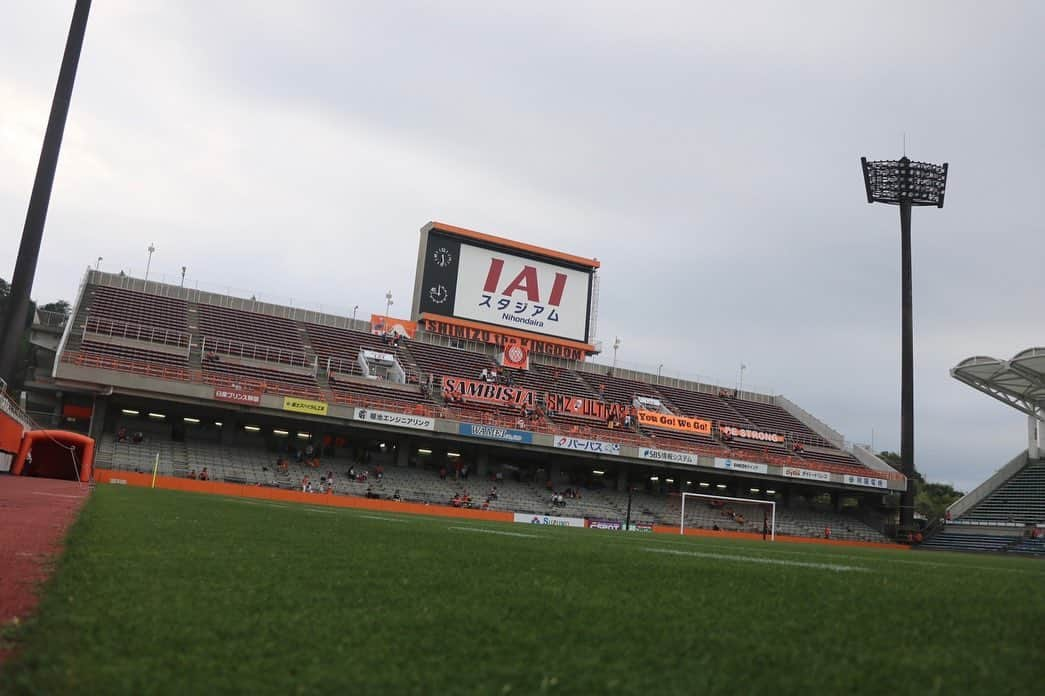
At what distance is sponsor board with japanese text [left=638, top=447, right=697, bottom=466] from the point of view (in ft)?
141

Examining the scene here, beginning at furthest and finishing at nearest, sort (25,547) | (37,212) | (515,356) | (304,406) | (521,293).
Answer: (521,293) → (515,356) → (304,406) → (37,212) → (25,547)

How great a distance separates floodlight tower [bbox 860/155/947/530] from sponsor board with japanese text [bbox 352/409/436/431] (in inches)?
1047

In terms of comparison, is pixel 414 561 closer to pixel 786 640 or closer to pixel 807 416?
pixel 786 640

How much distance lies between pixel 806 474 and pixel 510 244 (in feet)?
71.4

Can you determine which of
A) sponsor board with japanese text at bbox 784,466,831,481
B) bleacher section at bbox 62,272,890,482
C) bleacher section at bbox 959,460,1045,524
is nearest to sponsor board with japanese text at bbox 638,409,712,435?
bleacher section at bbox 62,272,890,482

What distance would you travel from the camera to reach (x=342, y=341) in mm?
46281

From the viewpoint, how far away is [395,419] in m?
38.2

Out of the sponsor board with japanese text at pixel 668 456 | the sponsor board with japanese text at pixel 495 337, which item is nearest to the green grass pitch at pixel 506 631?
the sponsor board with japanese text at pixel 668 456

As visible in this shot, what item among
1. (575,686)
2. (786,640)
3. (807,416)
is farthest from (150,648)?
(807,416)

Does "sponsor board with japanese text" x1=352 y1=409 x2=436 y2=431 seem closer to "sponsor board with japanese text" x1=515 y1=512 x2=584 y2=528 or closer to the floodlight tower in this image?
"sponsor board with japanese text" x1=515 y1=512 x2=584 y2=528

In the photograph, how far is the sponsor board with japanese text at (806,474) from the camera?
46125 mm

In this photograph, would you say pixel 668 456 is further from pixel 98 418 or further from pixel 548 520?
pixel 98 418

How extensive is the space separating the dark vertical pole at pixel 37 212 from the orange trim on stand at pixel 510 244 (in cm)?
2140

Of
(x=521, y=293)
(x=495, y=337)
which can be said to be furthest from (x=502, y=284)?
(x=495, y=337)
